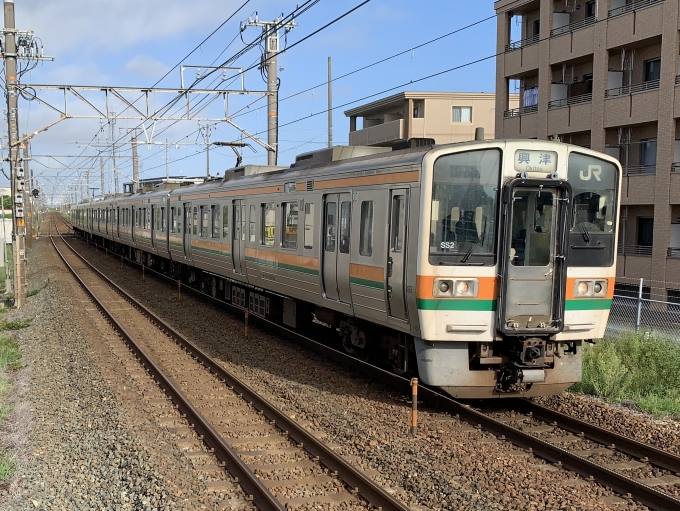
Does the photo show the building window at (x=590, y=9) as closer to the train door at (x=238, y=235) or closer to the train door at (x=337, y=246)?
the train door at (x=238, y=235)

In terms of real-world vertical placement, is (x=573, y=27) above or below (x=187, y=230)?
above

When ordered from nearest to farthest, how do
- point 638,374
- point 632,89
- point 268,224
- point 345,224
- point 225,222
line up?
point 638,374 < point 345,224 < point 268,224 < point 225,222 < point 632,89

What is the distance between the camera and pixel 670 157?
64.9ft

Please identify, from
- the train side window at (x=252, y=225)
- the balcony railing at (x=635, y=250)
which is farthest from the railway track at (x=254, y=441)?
the balcony railing at (x=635, y=250)

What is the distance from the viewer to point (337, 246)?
30.8ft

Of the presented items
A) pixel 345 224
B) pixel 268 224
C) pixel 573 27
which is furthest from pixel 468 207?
pixel 573 27

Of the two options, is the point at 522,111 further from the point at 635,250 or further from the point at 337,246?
the point at 337,246

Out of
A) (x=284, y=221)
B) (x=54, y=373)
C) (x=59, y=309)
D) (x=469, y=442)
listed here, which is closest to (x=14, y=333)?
(x=59, y=309)

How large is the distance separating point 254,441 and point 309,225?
424 centimetres

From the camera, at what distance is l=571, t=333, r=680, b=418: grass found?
319 inches

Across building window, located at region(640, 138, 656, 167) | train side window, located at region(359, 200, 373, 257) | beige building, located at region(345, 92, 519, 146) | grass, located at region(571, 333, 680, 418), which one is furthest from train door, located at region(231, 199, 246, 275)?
beige building, located at region(345, 92, 519, 146)

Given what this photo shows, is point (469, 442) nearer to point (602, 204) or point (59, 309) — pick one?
point (602, 204)

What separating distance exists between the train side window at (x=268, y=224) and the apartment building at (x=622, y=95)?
11.6 m

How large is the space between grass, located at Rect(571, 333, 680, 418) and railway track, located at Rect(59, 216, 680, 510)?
1255 mm
